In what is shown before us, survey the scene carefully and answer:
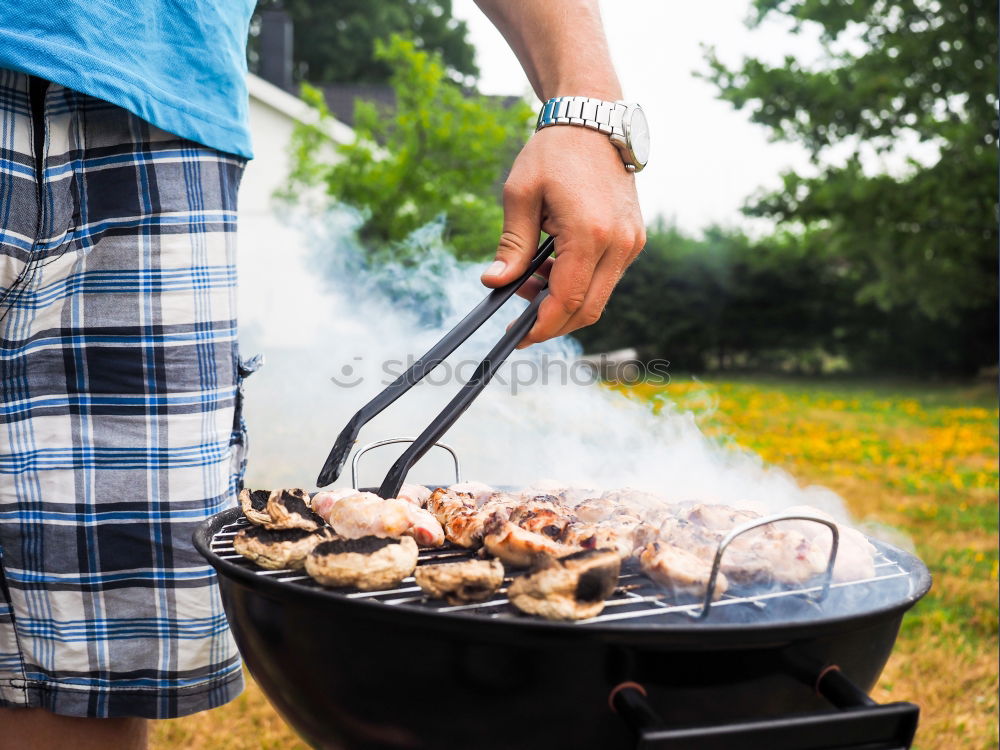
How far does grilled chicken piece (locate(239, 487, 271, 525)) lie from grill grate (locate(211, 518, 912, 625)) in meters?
0.07

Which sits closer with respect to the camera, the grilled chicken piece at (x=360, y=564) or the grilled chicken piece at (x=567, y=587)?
the grilled chicken piece at (x=567, y=587)

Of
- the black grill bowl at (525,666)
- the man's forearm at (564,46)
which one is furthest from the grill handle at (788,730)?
the man's forearm at (564,46)

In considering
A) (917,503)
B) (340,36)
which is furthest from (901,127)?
(340,36)

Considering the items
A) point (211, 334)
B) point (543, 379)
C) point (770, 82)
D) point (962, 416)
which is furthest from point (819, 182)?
point (211, 334)

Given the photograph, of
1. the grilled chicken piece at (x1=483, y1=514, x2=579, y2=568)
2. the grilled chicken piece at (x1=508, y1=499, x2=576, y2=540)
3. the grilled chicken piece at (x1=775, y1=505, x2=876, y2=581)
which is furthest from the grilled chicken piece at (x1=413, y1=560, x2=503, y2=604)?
the grilled chicken piece at (x1=775, y1=505, x2=876, y2=581)

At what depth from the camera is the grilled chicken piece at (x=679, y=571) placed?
1.18m

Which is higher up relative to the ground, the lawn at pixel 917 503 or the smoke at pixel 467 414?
the smoke at pixel 467 414

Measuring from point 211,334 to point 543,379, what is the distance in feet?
10.00

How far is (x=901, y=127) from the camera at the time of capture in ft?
34.7

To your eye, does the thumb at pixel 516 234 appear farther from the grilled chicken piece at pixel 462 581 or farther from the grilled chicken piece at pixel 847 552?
the grilled chicken piece at pixel 847 552

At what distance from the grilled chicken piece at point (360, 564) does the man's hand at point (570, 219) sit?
0.45m

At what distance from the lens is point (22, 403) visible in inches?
52.9

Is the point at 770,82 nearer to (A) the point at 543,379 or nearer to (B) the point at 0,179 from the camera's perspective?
(A) the point at 543,379

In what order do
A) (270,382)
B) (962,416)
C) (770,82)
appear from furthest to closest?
(770,82), (962,416), (270,382)
